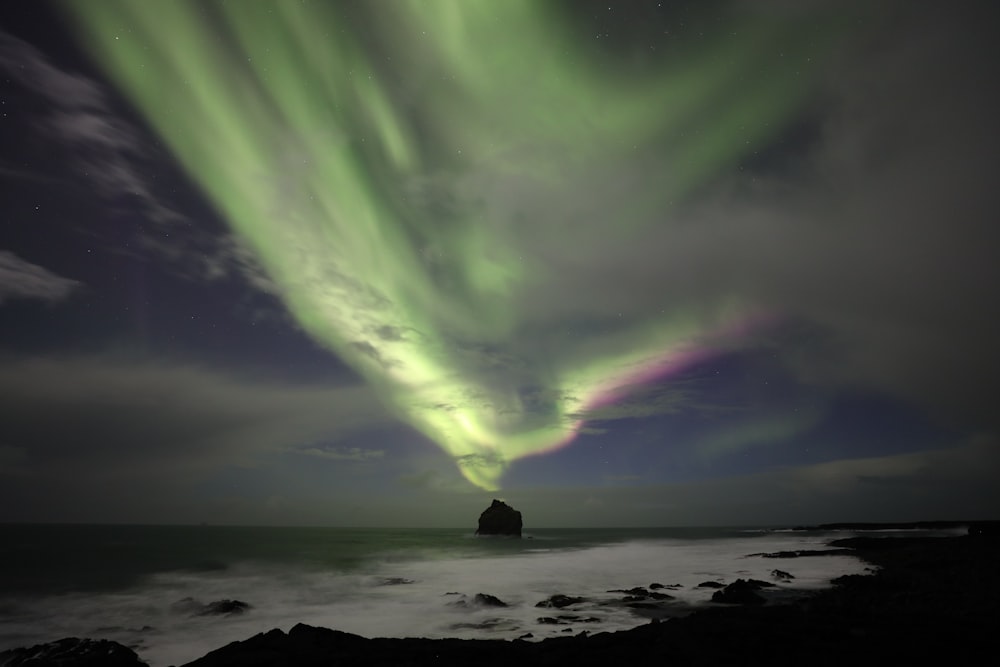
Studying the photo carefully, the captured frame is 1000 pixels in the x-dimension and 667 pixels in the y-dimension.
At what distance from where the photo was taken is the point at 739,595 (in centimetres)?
→ 2481

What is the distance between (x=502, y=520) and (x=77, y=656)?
136 m

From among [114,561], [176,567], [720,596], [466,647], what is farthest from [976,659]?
[114,561]

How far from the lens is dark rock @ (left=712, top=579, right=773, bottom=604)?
23844mm

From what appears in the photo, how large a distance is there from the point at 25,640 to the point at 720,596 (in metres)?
36.8

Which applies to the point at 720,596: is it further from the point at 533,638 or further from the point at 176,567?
the point at 176,567

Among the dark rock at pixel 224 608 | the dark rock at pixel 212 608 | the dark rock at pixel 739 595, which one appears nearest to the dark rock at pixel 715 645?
the dark rock at pixel 739 595

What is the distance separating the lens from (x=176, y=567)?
61094 mm

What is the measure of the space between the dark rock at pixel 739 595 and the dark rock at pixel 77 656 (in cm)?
2444

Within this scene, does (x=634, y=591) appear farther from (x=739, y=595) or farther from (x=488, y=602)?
(x=488, y=602)

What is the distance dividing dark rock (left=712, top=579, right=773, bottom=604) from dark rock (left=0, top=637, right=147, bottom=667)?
80.2 feet

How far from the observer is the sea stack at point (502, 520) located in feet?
465

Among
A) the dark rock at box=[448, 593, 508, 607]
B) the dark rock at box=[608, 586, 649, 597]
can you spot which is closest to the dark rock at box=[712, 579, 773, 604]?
the dark rock at box=[608, 586, 649, 597]

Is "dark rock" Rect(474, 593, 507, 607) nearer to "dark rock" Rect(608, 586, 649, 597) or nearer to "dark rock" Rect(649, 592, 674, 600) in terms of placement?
"dark rock" Rect(608, 586, 649, 597)

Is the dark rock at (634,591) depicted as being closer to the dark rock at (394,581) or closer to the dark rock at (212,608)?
the dark rock at (394,581)
